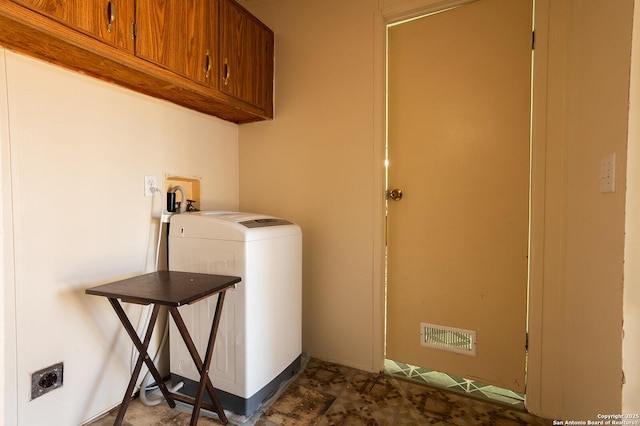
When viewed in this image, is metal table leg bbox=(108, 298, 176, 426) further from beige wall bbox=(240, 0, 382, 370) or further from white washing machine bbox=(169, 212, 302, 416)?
beige wall bbox=(240, 0, 382, 370)

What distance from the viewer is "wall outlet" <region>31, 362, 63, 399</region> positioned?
1.27 metres

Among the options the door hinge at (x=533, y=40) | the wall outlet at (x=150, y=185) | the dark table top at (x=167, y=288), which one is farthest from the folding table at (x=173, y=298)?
the door hinge at (x=533, y=40)

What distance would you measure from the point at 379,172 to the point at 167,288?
50.1 inches

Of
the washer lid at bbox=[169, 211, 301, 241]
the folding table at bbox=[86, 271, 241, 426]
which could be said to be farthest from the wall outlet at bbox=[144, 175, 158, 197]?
the folding table at bbox=[86, 271, 241, 426]

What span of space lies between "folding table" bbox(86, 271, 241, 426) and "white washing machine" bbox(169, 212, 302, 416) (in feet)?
0.29

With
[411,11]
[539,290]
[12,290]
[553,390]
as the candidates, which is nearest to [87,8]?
[12,290]

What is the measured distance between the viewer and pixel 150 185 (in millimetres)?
1703

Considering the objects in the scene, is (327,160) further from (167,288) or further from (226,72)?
(167,288)

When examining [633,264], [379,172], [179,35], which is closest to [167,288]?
[179,35]

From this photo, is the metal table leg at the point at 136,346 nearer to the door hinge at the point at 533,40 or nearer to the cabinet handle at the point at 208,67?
the cabinet handle at the point at 208,67

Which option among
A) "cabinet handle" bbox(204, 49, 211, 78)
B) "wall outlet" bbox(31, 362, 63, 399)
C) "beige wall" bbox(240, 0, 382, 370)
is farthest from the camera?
"beige wall" bbox(240, 0, 382, 370)

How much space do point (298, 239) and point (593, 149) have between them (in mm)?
1394

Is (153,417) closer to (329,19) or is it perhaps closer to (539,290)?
(539,290)

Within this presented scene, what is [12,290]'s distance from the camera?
1203 mm
